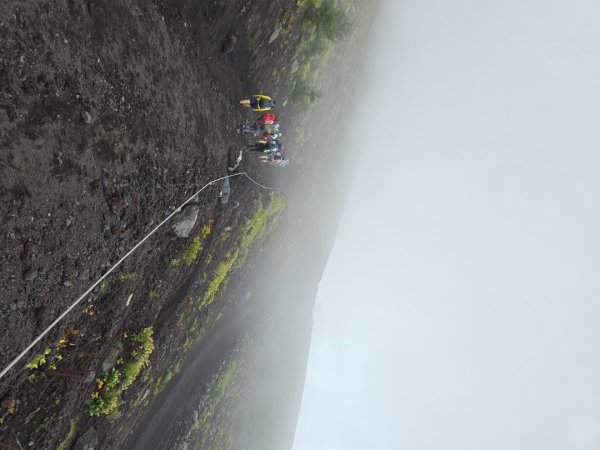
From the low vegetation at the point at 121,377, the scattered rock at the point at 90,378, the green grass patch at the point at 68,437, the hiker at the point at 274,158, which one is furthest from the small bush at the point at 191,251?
the hiker at the point at 274,158

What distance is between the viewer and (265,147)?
18.7 meters

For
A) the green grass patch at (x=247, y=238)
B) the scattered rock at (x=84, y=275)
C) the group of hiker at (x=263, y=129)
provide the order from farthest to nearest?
the green grass patch at (x=247, y=238) < the group of hiker at (x=263, y=129) < the scattered rock at (x=84, y=275)

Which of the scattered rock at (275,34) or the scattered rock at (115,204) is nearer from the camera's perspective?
the scattered rock at (115,204)

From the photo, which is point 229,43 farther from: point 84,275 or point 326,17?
point 84,275

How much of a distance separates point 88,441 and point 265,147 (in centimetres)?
1293

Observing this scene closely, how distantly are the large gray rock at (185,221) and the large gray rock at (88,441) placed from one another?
6.56 meters

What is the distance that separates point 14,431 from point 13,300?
364cm

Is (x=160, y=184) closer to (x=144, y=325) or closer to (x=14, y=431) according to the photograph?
(x=144, y=325)

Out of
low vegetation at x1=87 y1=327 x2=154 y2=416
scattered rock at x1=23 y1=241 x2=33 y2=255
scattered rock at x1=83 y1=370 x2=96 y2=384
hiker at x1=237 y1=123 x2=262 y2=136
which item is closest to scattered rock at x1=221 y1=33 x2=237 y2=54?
hiker at x1=237 y1=123 x2=262 y2=136

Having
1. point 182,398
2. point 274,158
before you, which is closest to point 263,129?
point 274,158

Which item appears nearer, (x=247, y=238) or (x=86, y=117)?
(x=86, y=117)

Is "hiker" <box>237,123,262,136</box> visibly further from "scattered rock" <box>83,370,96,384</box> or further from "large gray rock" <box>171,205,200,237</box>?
"scattered rock" <box>83,370,96,384</box>

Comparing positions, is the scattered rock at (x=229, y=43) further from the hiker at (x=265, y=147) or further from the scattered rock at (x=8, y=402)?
the scattered rock at (x=8, y=402)

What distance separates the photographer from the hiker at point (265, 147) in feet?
60.6
